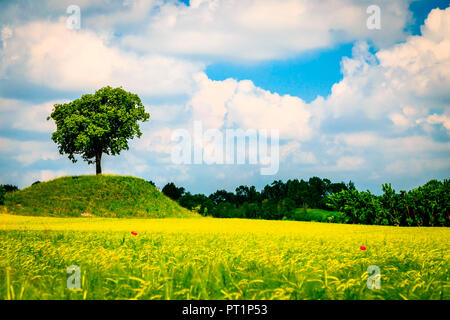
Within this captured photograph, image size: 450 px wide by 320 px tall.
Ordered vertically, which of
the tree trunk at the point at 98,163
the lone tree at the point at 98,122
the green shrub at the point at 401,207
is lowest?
the green shrub at the point at 401,207

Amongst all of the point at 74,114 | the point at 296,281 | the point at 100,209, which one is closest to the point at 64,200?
the point at 100,209

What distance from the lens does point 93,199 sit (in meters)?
37.1

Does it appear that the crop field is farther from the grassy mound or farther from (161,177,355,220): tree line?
(161,177,355,220): tree line

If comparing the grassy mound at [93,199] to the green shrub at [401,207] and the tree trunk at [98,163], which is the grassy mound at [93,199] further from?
the green shrub at [401,207]

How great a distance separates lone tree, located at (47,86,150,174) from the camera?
42906 millimetres

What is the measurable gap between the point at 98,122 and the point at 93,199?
11242 millimetres

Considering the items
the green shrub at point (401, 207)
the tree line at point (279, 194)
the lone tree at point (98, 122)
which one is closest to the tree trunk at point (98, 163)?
the lone tree at point (98, 122)

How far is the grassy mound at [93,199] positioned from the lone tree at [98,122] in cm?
458

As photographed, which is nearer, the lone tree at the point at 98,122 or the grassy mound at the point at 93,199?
the grassy mound at the point at 93,199

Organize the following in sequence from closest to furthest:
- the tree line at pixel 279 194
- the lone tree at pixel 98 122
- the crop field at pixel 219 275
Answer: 1. the crop field at pixel 219 275
2. the lone tree at pixel 98 122
3. the tree line at pixel 279 194

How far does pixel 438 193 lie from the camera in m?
23.2

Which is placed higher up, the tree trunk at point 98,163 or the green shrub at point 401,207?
the tree trunk at point 98,163

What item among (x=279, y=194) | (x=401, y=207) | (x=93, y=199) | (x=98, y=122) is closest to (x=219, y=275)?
(x=401, y=207)

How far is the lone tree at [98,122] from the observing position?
42906mm
